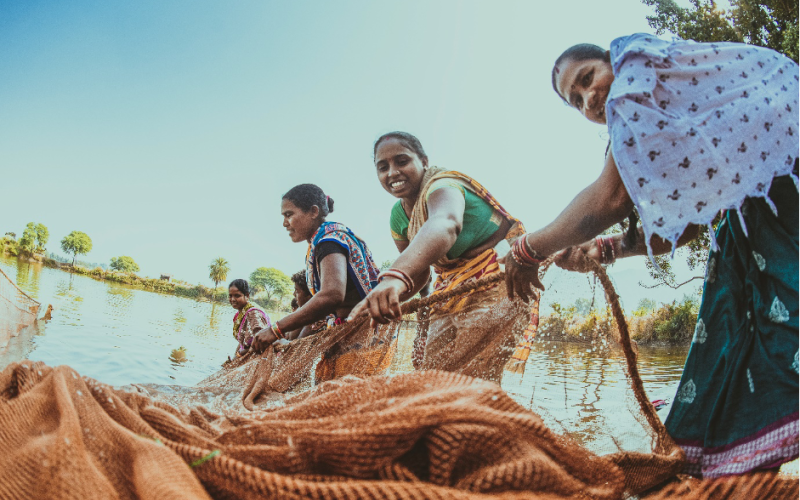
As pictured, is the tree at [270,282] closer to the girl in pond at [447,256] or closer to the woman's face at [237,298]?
the woman's face at [237,298]

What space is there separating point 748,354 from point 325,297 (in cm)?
262

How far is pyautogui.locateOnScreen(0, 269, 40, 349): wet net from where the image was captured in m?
7.08

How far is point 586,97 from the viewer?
1.90 meters

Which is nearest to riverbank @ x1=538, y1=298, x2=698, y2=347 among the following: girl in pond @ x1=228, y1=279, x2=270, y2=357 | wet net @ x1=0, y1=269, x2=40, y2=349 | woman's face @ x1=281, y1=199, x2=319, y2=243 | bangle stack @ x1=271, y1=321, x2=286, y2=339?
bangle stack @ x1=271, y1=321, x2=286, y2=339

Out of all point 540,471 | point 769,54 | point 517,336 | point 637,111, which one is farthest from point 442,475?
point 769,54

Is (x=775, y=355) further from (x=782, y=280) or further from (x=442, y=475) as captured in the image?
(x=442, y=475)

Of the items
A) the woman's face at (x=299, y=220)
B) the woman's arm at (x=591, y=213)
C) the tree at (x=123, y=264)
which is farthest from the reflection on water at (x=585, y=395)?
the tree at (x=123, y=264)

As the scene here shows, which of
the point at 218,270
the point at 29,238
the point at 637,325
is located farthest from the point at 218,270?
the point at 637,325

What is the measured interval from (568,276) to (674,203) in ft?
3.25

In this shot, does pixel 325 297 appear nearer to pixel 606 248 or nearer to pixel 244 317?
pixel 606 248

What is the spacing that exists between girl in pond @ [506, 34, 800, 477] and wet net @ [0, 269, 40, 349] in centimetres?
815

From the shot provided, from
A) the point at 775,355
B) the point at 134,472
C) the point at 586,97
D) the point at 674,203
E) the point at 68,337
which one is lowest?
the point at 68,337

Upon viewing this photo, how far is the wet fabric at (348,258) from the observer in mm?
3729

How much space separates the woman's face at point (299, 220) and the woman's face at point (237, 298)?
391cm
